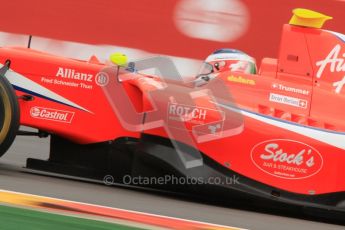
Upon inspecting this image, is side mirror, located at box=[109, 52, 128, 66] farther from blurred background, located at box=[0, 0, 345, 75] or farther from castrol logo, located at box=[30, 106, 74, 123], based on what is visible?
blurred background, located at box=[0, 0, 345, 75]

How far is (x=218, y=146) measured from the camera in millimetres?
6066

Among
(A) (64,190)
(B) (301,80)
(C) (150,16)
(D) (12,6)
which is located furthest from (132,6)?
(A) (64,190)

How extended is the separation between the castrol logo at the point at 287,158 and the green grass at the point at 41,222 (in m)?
1.64

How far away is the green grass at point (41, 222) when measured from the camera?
4453mm

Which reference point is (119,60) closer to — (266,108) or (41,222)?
(266,108)

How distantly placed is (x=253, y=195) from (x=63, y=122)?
1.60 metres

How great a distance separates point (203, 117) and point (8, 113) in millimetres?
1488

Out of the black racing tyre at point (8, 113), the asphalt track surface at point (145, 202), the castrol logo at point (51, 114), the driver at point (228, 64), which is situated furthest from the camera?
the driver at point (228, 64)

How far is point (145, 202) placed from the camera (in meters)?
5.82

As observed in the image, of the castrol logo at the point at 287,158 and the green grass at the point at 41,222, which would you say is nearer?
the green grass at the point at 41,222

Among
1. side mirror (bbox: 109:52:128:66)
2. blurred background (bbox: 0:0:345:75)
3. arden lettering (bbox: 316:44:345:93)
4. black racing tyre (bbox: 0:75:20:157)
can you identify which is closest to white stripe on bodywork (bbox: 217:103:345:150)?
arden lettering (bbox: 316:44:345:93)

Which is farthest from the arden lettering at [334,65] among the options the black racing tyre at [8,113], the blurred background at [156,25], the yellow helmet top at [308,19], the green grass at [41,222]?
the blurred background at [156,25]

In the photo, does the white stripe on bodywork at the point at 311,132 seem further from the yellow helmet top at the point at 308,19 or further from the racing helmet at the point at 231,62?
the yellow helmet top at the point at 308,19

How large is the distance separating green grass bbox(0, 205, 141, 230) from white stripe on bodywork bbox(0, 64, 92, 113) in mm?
1657
